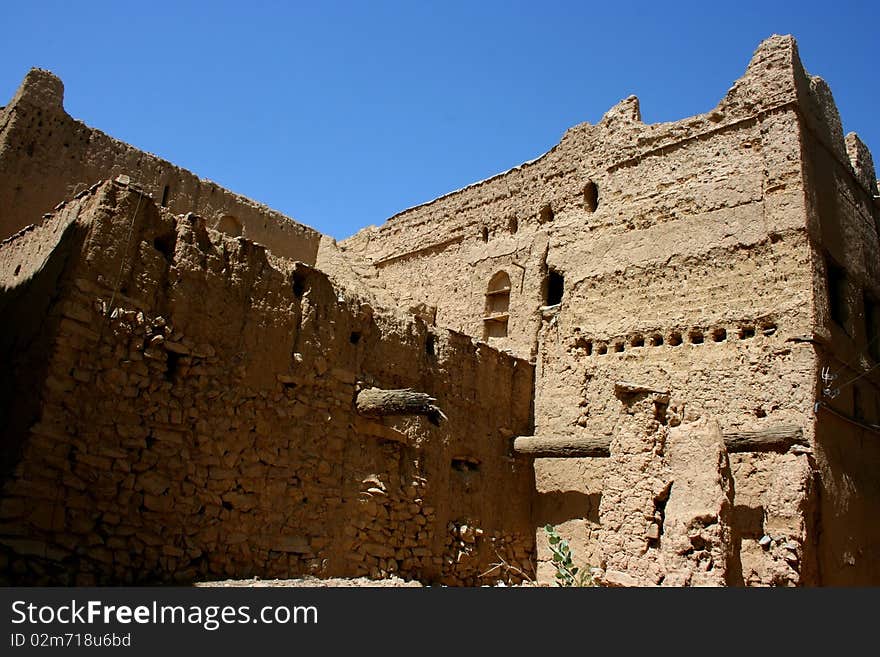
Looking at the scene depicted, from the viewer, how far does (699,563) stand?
25.4 feet

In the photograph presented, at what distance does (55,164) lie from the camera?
11383 millimetres

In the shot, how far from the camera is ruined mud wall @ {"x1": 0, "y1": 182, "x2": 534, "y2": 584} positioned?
22.4 ft

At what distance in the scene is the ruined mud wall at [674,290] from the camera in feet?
33.2

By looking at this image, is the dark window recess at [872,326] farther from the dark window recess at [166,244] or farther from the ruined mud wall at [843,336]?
the dark window recess at [166,244]

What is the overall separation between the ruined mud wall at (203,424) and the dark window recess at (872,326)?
700 centimetres

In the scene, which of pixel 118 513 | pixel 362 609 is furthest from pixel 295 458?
pixel 362 609

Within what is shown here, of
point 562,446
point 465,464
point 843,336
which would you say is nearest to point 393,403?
point 465,464

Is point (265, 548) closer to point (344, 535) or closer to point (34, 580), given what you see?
point (344, 535)

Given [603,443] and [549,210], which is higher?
[549,210]

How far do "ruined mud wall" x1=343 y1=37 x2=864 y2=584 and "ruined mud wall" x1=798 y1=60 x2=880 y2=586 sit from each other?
346 mm

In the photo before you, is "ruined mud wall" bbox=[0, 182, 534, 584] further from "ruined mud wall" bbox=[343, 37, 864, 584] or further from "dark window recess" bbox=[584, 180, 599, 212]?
"dark window recess" bbox=[584, 180, 599, 212]

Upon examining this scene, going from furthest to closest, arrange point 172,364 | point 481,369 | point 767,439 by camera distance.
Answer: point 481,369 < point 767,439 < point 172,364

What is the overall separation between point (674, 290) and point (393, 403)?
5.16 m

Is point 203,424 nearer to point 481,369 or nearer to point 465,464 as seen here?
point 465,464
